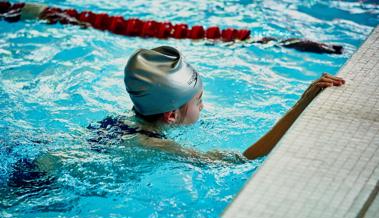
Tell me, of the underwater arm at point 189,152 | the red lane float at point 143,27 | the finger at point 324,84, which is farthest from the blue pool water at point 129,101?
the finger at point 324,84

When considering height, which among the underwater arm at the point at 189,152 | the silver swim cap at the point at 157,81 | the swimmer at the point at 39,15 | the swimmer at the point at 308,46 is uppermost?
the silver swim cap at the point at 157,81

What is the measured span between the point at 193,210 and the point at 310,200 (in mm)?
1378

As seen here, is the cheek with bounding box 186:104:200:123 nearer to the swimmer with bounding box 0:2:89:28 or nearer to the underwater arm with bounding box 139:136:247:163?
the underwater arm with bounding box 139:136:247:163

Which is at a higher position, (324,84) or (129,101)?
(324,84)

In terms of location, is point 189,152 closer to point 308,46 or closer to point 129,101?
point 129,101

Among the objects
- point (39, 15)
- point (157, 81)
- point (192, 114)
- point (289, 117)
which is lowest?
point (39, 15)

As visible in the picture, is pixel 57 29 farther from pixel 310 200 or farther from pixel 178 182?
pixel 310 200

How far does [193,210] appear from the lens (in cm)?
319

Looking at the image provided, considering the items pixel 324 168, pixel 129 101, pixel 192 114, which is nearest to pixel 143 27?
pixel 129 101

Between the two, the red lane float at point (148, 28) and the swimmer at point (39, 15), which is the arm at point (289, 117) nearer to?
the red lane float at point (148, 28)

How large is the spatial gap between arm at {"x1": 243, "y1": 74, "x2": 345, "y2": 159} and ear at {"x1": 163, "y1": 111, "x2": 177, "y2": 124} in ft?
1.63

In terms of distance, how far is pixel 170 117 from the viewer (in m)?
3.31

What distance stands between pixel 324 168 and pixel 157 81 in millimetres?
1352

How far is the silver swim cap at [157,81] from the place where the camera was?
3156 millimetres
